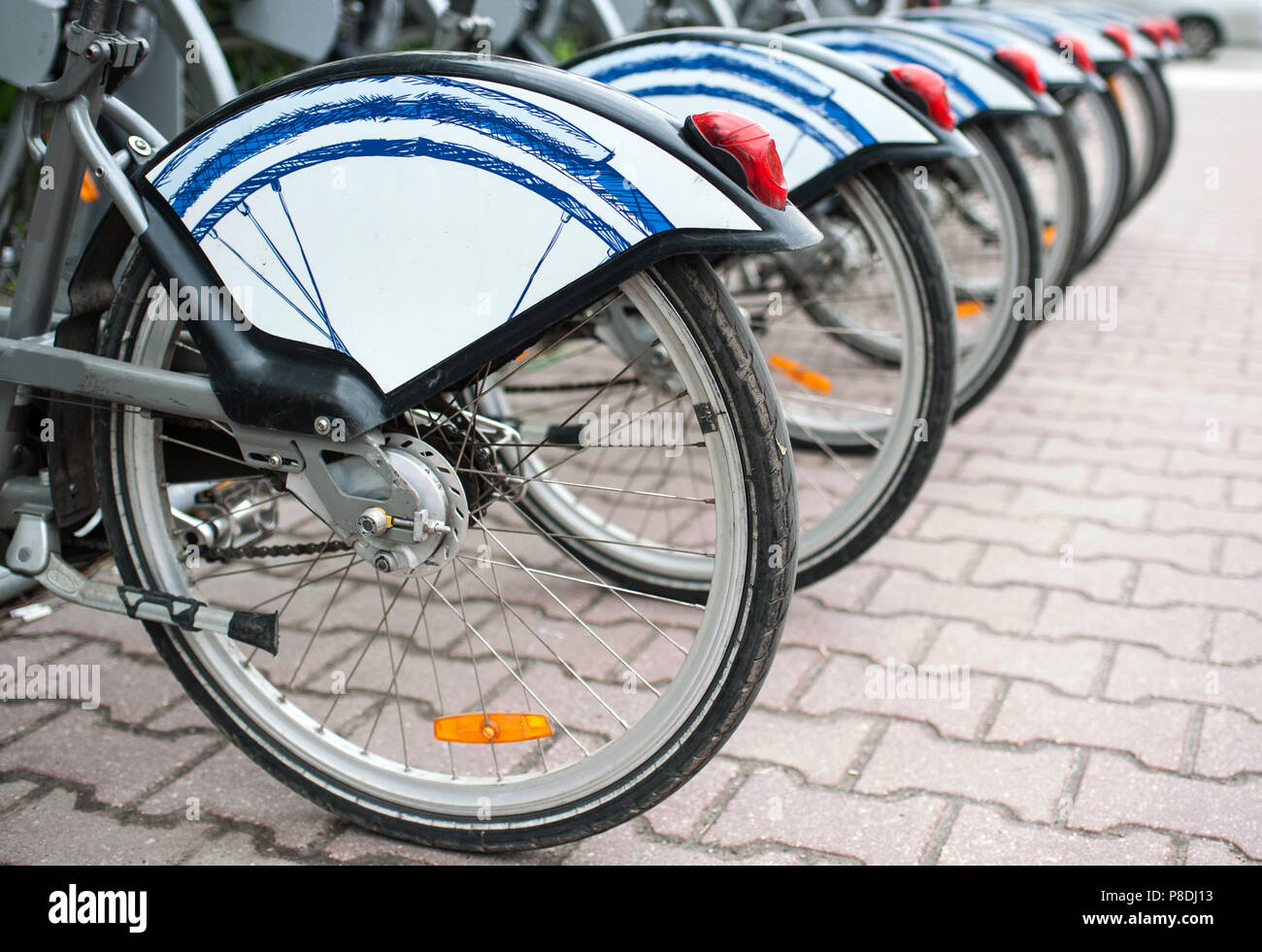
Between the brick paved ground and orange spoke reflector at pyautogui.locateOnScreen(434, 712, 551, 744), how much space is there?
0.71 ft

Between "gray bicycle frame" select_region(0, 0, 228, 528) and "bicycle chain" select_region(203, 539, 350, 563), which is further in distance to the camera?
"bicycle chain" select_region(203, 539, 350, 563)

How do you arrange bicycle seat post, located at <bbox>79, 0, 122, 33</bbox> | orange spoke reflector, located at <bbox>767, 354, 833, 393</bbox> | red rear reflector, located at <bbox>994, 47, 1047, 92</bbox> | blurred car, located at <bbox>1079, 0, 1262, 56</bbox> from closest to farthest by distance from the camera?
bicycle seat post, located at <bbox>79, 0, 122, 33</bbox>, orange spoke reflector, located at <bbox>767, 354, 833, 393</bbox>, red rear reflector, located at <bbox>994, 47, 1047, 92</bbox>, blurred car, located at <bbox>1079, 0, 1262, 56</bbox>

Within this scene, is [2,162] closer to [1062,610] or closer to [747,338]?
[747,338]

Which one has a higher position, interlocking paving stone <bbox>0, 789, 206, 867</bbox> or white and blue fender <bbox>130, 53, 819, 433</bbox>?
white and blue fender <bbox>130, 53, 819, 433</bbox>

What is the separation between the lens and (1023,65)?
3793 millimetres

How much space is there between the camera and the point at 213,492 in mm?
2217

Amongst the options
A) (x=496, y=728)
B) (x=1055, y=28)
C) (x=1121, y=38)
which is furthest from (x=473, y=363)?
(x=1121, y=38)

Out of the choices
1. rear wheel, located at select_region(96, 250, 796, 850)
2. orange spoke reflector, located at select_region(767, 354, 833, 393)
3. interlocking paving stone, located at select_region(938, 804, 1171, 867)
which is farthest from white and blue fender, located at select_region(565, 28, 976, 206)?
interlocking paving stone, located at select_region(938, 804, 1171, 867)

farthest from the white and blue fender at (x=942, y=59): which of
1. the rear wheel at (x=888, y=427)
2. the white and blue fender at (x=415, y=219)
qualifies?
the white and blue fender at (x=415, y=219)

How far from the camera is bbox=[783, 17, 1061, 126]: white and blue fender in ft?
11.2

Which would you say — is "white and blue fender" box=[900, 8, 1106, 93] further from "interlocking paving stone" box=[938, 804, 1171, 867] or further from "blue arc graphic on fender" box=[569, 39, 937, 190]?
"interlocking paving stone" box=[938, 804, 1171, 867]

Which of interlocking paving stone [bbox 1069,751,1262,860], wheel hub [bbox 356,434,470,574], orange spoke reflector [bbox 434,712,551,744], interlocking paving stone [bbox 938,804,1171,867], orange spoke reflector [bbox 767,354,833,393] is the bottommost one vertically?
interlocking paving stone [bbox 938,804,1171,867]

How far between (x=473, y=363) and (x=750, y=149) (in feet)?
1.52

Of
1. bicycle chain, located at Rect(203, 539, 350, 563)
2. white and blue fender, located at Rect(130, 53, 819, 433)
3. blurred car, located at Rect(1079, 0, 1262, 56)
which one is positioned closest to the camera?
white and blue fender, located at Rect(130, 53, 819, 433)
